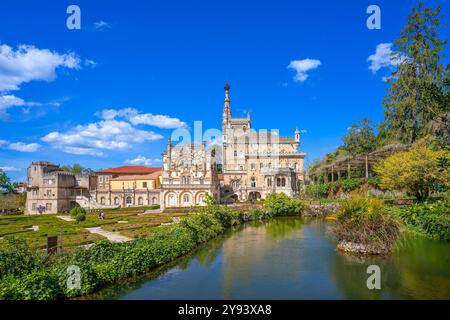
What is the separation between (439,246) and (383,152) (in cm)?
2328

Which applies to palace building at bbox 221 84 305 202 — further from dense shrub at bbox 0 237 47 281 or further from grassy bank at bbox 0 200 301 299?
dense shrub at bbox 0 237 47 281

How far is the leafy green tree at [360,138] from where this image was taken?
57594 millimetres

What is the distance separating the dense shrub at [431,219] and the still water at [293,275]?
876 mm

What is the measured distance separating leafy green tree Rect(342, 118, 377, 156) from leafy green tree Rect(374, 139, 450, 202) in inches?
1002

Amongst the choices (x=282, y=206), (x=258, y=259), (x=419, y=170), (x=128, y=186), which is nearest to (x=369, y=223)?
(x=258, y=259)

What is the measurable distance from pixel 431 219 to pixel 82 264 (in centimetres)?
2098

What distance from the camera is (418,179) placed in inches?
1157

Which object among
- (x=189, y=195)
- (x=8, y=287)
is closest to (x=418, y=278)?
(x=8, y=287)

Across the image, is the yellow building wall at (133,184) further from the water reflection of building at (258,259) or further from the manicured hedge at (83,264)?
the manicured hedge at (83,264)

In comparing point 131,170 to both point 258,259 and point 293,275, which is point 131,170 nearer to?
point 258,259

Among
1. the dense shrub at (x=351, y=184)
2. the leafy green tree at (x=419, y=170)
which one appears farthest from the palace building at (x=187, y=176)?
the leafy green tree at (x=419, y=170)

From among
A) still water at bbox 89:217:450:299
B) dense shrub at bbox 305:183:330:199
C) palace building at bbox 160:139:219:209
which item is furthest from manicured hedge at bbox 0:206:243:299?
dense shrub at bbox 305:183:330:199
